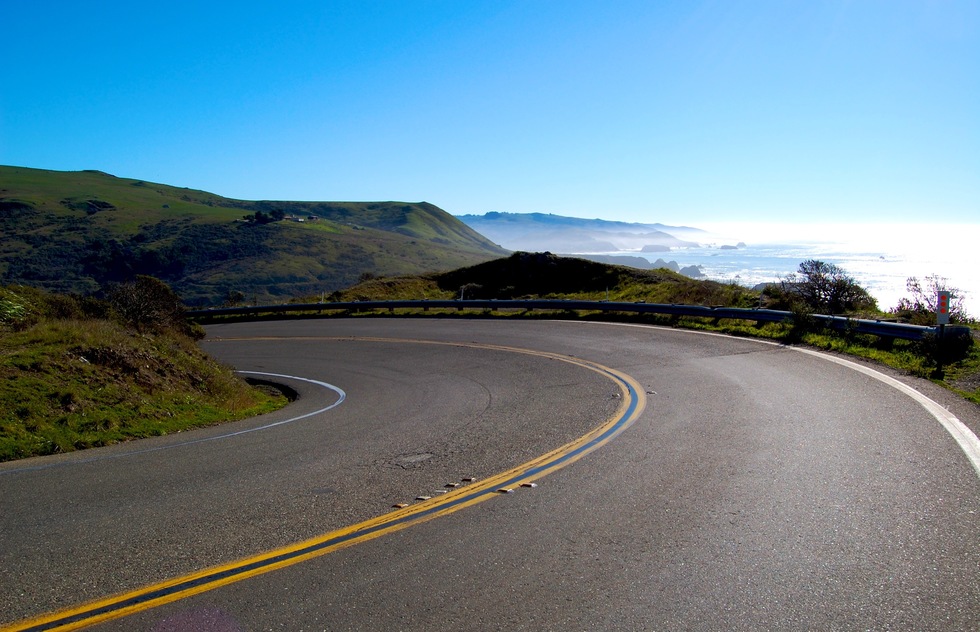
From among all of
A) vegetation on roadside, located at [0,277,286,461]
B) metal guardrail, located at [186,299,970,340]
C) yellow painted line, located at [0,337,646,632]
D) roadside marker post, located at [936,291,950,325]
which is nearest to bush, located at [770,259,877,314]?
metal guardrail, located at [186,299,970,340]

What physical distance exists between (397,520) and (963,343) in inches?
446

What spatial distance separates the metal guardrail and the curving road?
4211 mm

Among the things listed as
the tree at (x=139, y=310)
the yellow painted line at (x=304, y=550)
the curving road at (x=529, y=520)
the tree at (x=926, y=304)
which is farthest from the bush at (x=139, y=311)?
the tree at (x=926, y=304)

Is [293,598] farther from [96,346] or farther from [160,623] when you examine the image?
[96,346]

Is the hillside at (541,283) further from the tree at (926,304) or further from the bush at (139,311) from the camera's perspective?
the bush at (139,311)

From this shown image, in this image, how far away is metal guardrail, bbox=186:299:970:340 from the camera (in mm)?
13742

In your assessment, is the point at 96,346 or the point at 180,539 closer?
the point at 180,539

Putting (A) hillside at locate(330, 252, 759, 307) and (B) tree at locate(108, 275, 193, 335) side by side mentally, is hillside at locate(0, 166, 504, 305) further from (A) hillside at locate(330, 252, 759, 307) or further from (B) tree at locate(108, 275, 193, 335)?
(B) tree at locate(108, 275, 193, 335)

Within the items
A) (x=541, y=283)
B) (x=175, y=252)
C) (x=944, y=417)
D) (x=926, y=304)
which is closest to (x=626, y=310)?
(x=926, y=304)

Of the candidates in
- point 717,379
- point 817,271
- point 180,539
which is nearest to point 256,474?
point 180,539

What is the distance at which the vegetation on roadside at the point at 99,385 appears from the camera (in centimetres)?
845

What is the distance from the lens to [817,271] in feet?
67.3

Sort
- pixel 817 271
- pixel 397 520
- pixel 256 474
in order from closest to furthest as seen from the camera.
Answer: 1. pixel 397 520
2. pixel 256 474
3. pixel 817 271

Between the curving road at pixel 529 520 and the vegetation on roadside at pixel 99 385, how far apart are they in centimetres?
76
